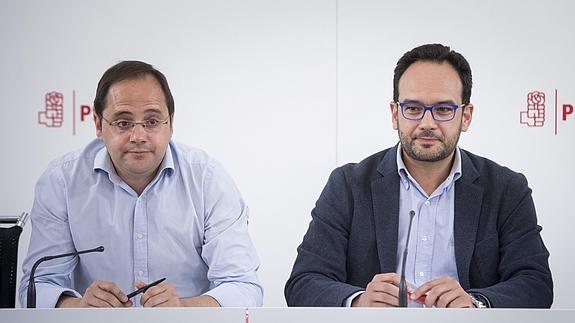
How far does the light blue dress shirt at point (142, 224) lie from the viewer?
2.57 m

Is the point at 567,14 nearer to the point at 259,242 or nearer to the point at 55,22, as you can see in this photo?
the point at 259,242

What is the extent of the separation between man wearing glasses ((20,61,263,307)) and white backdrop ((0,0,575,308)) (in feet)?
3.16

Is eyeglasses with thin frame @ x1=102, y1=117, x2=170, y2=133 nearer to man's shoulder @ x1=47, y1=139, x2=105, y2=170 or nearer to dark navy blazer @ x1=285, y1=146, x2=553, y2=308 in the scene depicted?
man's shoulder @ x1=47, y1=139, x2=105, y2=170

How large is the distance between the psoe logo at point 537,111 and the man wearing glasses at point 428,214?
1131 millimetres

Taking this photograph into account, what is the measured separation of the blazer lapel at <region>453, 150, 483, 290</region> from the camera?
8.02ft

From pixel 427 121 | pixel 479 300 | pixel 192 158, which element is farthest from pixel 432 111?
pixel 192 158

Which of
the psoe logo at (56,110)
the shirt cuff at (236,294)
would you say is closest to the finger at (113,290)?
the shirt cuff at (236,294)

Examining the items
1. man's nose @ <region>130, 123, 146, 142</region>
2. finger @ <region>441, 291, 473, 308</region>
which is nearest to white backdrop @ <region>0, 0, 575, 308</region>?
man's nose @ <region>130, 123, 146, 142</region>

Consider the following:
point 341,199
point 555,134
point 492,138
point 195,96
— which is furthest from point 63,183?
point 555,134

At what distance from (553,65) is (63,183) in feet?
7.45

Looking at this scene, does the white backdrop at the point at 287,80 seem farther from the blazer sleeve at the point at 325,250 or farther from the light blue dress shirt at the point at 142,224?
the blazer sleeve at the point at 325,250

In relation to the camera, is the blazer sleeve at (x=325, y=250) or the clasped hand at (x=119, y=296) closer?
the clasped hand at (x=119, y=296)

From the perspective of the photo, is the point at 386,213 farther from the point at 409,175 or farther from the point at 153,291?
the point at 153,291

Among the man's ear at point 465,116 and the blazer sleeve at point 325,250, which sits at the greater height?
the man's ear at point 465,116
